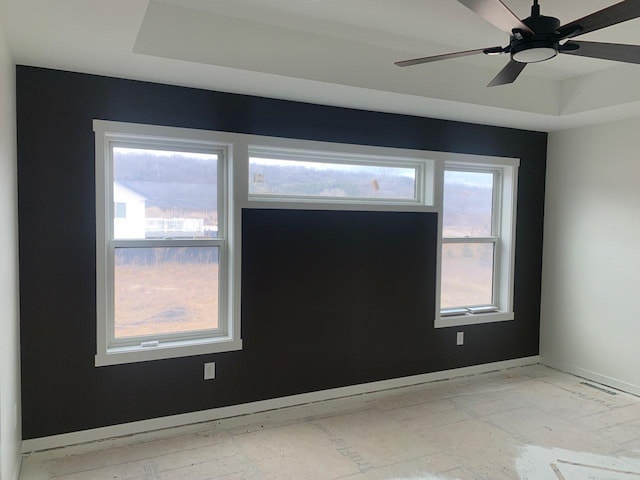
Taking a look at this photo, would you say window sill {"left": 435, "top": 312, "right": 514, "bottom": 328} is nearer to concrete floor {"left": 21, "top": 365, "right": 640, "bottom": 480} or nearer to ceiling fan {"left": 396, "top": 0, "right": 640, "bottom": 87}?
concrete floor {"left": 21, "top": 365, "right": 640, "bottom": 480}

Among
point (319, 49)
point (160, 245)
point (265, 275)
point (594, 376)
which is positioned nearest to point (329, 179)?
point (265, 275)

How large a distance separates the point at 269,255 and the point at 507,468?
6.77 ft

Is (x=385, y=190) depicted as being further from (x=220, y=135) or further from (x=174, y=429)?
(x=174, y=429)

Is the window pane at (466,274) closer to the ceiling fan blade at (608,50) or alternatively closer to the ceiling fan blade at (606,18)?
the ceiling fan blade at (608,50)

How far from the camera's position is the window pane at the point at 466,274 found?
4414 millimetres

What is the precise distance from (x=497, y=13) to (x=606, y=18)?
0.42m

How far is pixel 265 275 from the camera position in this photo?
3531mm

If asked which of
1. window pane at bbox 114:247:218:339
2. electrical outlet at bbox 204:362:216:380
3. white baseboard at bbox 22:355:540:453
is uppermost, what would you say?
window pane at bbox 114:247:218:339

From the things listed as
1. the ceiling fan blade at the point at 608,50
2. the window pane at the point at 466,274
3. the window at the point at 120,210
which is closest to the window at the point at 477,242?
the window pane at the point at 466,274

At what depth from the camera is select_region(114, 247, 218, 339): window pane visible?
3.21 m

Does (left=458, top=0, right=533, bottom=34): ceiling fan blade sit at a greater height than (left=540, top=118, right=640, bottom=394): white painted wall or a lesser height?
greater

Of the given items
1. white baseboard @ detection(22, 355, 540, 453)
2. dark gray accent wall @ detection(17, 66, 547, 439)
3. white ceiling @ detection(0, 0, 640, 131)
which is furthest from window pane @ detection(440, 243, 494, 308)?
white ceiling @ detection(0, 0, 640, 131)

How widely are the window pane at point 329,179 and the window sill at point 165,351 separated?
44.4 inches

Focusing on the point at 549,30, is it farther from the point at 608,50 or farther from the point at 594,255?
the point at 594,255
